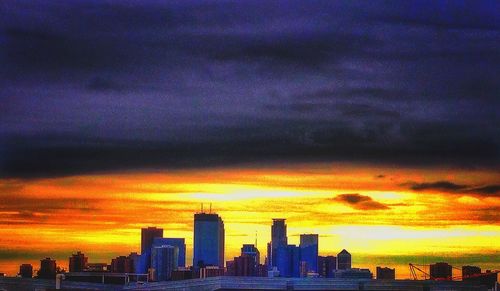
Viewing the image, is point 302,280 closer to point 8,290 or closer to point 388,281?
point 388,281

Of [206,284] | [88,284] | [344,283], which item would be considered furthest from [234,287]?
[88,284]

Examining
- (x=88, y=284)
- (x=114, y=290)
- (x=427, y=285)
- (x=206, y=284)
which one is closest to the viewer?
(x=114, y=290)

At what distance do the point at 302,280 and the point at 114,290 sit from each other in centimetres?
2653

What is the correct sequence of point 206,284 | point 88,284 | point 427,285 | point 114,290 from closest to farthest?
point 114,290 < point 88,284 < point 206,284 < point 427,285

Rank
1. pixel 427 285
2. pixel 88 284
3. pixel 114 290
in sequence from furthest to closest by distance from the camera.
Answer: pixel 427 285 < pixel 88 284 < pixel 114 290

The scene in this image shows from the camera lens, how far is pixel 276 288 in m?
108

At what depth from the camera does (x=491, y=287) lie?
118 meters

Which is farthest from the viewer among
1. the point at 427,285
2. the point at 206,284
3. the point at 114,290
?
the point at 427,285

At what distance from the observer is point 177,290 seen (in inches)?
3841

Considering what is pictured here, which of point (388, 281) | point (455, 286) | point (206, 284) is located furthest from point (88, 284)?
point (455, 286)

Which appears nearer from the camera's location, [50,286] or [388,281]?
[50,286]

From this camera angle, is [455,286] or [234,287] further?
[455,286]

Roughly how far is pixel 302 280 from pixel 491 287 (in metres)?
22.8

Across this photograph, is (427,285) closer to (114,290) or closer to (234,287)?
(234,287)
